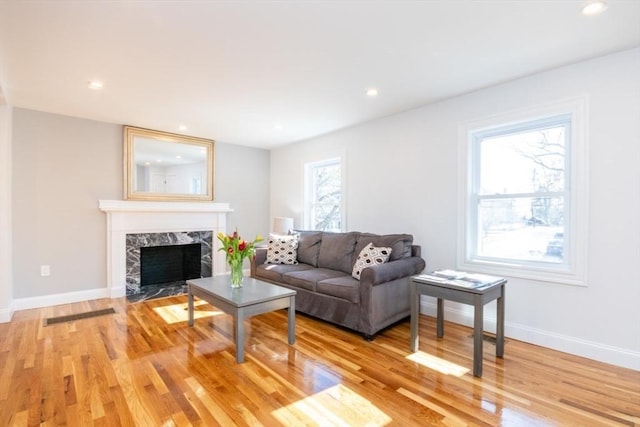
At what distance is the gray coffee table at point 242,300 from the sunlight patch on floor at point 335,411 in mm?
747

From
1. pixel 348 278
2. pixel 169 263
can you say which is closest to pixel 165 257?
pixel 169 263

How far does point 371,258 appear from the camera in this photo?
3281mm

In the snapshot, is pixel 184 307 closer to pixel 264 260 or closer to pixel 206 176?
pixel 264 260

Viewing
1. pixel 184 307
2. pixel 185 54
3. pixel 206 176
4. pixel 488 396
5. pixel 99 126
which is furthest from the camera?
pixel 206 176

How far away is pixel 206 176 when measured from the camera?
5246mm

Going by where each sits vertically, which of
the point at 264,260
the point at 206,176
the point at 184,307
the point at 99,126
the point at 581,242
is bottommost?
the point at 184,307

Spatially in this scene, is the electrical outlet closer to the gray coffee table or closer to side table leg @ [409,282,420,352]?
the gray coffee table

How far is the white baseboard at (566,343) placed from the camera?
2400 mm

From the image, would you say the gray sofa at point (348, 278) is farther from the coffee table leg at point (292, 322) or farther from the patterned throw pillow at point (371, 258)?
the coffee table leg at point (292, 322)

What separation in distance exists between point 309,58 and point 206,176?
10.9 feet

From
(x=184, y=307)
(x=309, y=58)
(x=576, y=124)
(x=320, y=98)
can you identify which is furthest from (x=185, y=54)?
(x=576, y=124)

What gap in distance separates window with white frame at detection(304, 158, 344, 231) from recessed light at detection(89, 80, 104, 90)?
2.98 meters

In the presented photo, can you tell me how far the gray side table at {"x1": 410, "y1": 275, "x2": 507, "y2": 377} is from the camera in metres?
2.28

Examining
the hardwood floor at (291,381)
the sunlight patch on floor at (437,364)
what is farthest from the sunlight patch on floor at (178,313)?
the sunlight patch on floor at (437,364)
